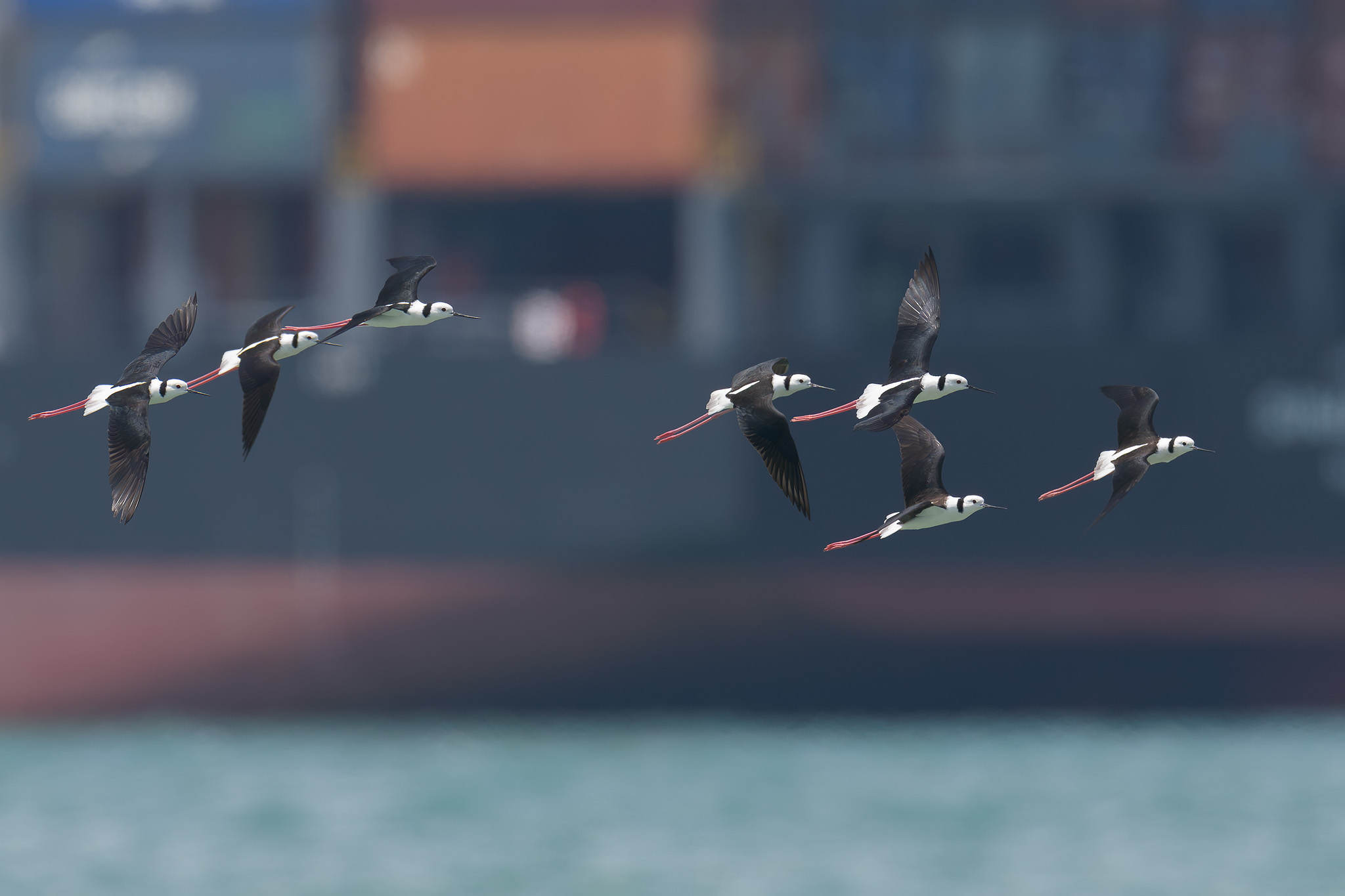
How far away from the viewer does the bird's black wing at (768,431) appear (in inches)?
381

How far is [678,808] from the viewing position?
4462 cm

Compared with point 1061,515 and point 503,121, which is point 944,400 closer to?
point 1061,515

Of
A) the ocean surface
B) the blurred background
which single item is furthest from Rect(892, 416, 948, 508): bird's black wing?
the blurred background

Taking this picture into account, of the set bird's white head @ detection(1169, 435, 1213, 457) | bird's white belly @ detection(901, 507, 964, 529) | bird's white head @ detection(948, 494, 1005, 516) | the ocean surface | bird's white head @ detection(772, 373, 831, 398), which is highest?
bird's white head @ detection(772, 373, 831, 398)

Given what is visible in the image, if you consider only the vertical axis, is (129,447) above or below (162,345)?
below

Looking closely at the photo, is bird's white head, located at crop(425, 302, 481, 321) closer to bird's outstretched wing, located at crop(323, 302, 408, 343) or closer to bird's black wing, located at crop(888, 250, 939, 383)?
bird's outstretched wing, located at crop(323, 302, 408, 343)

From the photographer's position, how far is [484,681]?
4581cm

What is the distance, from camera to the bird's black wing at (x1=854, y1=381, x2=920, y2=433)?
8984mm

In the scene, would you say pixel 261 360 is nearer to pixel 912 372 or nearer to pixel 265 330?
pixel 265 330

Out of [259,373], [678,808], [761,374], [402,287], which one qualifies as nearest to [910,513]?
[761,374]

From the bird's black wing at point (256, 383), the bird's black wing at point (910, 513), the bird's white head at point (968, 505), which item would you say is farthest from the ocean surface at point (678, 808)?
the bird's black wing at point (256, 383)

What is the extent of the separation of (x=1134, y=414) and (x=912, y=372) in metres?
1.49

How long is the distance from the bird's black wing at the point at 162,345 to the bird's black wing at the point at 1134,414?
15.9 ft

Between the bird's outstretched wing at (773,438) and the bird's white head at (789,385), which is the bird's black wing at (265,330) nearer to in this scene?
the bird's outstretched wing at (773,438)
